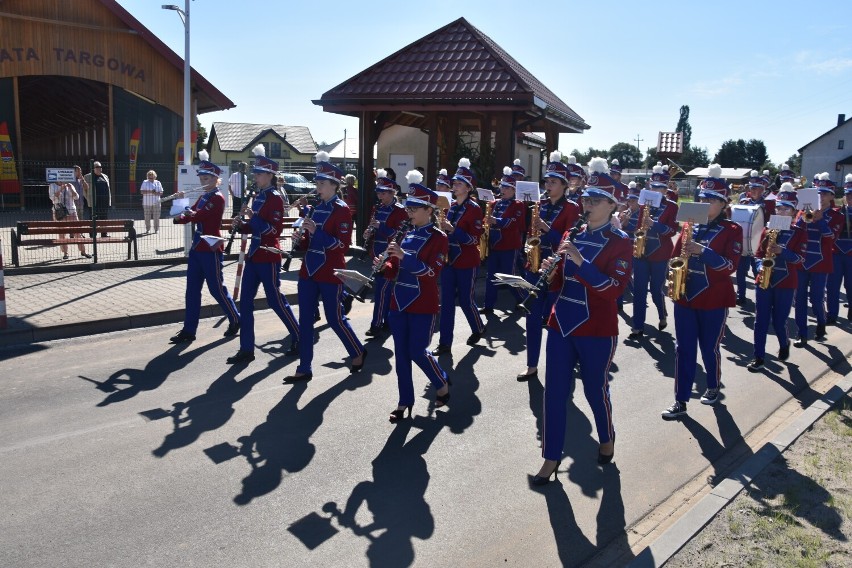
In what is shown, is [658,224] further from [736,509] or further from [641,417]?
[736,509]

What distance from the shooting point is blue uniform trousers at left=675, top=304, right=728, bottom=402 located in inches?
268

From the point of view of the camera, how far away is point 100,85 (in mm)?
27375

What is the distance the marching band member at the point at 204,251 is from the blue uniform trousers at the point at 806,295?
7.67 m

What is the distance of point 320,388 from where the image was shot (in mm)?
7434

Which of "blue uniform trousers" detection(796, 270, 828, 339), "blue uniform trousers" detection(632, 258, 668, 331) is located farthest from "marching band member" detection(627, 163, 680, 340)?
"blue uniform trousers" detection(796, 270, 828, 339)

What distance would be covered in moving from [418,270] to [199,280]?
3.88 metres

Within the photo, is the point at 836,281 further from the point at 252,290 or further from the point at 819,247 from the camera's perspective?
the point at 252,290

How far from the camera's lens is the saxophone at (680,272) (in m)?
6.64

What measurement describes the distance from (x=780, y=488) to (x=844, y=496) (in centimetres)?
42

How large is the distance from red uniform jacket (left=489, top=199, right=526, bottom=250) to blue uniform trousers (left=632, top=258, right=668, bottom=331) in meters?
1.71

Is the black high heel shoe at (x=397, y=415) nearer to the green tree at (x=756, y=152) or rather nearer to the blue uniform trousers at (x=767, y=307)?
the blue uniform trousers at (x=767, y=307)

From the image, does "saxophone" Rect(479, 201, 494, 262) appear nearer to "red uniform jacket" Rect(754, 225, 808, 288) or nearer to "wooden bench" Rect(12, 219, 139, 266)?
"red uniform jacket" Rect(754, 225, 808, 288)

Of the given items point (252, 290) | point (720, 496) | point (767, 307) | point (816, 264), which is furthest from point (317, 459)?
point (816, 264)

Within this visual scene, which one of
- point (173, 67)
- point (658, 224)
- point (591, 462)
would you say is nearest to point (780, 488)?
point (591, 462)
